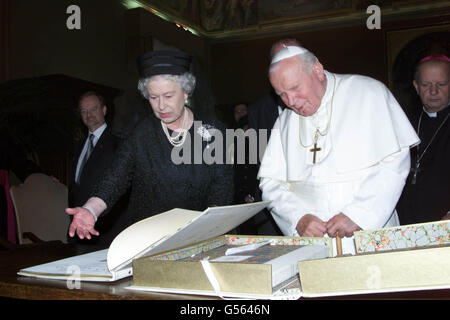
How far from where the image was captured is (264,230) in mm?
3141

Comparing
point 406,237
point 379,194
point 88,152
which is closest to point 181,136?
point 379,194

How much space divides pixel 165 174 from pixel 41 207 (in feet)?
8.11

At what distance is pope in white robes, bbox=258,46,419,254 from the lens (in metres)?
1.96

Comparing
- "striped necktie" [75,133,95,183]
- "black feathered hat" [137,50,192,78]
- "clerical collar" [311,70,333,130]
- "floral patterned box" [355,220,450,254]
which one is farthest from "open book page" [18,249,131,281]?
"striped necktie" [75,133,95,183]

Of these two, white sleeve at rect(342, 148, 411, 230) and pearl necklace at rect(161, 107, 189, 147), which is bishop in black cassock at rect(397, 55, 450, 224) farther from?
pearl necklace at rect(161, 107, 189, 147)

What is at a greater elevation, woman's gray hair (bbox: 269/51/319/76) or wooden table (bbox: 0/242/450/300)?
woman's gray hair (bbox: 269/51/319/76)

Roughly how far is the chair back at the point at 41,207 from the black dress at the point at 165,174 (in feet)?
7.12

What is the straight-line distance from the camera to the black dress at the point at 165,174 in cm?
221

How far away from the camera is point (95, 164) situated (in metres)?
3.70

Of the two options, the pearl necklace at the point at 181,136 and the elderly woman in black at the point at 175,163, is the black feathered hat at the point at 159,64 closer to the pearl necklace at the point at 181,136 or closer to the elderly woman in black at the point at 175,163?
the elderly woman in black at the point at 175,163

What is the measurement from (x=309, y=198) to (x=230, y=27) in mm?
10967

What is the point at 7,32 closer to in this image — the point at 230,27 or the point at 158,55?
the point at 158,55

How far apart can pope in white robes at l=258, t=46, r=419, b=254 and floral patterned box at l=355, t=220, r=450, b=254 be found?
548mm

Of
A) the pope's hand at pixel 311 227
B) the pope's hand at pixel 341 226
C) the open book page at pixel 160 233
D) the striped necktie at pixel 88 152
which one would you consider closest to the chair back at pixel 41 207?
the striped necktie at pixel 88 152
